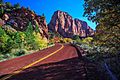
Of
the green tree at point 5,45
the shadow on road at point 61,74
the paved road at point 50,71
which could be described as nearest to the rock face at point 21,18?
the green tree at point 5,45

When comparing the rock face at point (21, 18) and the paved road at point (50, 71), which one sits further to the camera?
the rock face at point (21, 18)

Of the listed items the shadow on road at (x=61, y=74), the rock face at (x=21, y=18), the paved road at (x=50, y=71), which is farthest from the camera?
the rock face at (x=21, y=18)

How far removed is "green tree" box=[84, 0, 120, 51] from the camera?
1296 centimetres

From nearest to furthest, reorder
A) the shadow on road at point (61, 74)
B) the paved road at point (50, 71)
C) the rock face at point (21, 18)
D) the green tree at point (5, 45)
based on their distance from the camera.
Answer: the shadow on road at point (61, 74) < the paved road at point (50, 71) < the green tree at point (5, 45) < the rock face at point (21, 18)

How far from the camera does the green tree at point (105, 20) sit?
13.0 m

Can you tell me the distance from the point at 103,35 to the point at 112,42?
2.35 feet

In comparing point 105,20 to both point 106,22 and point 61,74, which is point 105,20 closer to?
point 106,22

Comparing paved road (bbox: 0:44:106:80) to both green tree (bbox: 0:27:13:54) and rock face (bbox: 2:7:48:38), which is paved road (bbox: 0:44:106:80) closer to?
green tree (bbox: 0:27:13:54)

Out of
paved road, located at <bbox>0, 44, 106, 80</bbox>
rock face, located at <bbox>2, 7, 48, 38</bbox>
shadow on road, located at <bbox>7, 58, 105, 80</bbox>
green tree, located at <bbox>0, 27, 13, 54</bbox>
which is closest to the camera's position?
shadow on road, located at <bbox>7, 58, 105, 80</bbox>

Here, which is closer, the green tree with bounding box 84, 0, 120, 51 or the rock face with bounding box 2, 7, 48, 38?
the green tree with bounding box 84, 0, 120, 51

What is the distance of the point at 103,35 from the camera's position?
1516 centimetres

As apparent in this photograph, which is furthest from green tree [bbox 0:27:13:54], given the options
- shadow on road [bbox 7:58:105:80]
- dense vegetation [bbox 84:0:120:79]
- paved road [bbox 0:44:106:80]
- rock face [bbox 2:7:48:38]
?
rock face [bbox 2:7:48:38]

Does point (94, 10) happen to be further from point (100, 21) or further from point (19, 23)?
point (19, 23)

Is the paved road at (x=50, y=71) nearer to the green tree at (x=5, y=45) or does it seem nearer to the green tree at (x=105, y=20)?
the green tree at (x=105, y=20)
